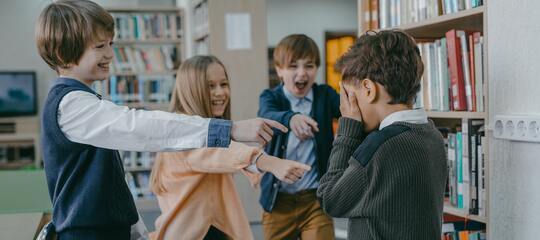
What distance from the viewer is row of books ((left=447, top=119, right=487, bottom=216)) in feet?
6.33

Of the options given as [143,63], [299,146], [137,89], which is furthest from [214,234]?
[143,63]

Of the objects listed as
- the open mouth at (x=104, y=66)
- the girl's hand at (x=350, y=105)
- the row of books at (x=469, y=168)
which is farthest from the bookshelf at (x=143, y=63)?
the girl's hand at (x=350, y=105)

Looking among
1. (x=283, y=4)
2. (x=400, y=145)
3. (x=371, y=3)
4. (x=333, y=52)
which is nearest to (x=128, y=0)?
(x=283, y=4)

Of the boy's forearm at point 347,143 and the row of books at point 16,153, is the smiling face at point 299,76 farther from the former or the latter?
the row of books at point 16,153

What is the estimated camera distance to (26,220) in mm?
1734

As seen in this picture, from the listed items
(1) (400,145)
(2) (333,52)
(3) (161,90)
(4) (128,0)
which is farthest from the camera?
(2) (333,52)

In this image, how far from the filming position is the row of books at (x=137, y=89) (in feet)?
20.3

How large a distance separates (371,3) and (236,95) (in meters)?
2.49

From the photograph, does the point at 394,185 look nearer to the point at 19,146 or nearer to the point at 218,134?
the point at 218,134

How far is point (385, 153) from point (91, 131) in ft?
2.18

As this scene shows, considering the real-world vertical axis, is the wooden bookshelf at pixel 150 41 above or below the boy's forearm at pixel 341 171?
above

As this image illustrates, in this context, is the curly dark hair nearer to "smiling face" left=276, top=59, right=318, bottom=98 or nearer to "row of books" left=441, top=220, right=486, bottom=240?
"row of books" left=441, top=220, right=486, bottom=240

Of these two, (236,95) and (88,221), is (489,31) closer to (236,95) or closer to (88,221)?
(88,221)

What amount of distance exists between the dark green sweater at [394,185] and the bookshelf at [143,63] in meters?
4.95
